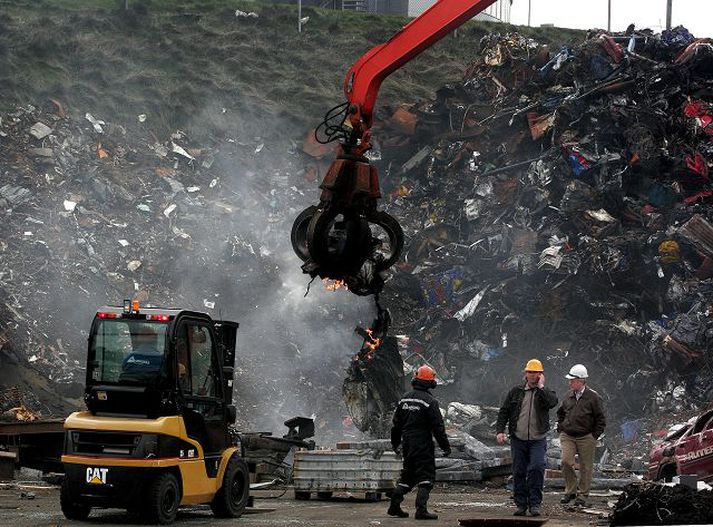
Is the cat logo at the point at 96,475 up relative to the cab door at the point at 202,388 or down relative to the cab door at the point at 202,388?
down

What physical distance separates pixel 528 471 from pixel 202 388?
12.1 ft

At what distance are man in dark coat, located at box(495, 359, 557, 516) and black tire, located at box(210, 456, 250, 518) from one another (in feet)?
9.23

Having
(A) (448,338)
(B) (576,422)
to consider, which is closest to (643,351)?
(A) (448,338)

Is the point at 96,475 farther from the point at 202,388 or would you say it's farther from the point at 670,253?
the point at 670,253

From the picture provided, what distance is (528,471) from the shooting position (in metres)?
12.4

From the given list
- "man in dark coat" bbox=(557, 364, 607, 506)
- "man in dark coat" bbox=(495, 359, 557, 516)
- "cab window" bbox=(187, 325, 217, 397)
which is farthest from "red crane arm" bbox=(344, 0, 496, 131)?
"man in dark coat" bbox=(557, 364, 607, 506)

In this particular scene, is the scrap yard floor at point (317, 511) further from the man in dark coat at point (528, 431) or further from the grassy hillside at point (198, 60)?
the grassy hillside at point (198, 60)

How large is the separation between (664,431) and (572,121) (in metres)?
8.82

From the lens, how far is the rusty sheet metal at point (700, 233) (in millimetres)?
22234

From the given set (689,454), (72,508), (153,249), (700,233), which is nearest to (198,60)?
(153,249)

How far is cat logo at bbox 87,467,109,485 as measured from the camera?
35.2 ft

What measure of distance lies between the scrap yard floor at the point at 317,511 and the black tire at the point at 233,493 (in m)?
0.15

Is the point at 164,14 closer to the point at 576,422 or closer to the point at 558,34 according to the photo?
the point at 558,34

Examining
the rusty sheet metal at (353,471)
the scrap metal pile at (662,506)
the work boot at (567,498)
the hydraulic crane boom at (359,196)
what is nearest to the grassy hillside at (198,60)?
the rusty sheet metal at (353,471)
